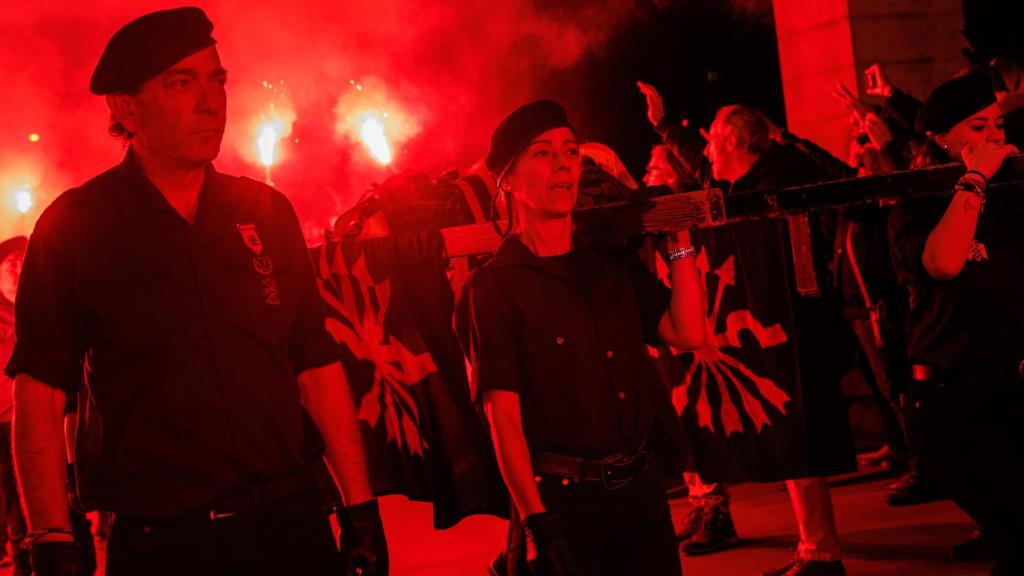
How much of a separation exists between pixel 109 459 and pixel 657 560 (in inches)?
59.0

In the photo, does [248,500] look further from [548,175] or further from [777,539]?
[777,539]

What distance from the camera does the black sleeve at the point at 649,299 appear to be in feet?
12.5

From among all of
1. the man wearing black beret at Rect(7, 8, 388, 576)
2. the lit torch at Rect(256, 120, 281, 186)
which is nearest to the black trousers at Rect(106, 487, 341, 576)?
the man wearing black beret at Rect(7, 8, 388, 576)

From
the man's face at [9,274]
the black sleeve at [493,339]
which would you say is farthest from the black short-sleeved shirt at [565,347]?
the man's face at [9,274]

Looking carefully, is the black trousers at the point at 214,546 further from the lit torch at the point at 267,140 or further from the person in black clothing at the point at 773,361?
the lit torch at the point at 267,140

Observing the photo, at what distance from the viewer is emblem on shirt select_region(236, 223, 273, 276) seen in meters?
3.11

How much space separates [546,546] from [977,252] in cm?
212

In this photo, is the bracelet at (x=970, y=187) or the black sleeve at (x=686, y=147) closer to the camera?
the bracelet at (x=970, y=187)

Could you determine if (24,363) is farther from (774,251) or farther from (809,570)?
(809,570)

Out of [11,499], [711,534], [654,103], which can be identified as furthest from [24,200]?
[711,534]

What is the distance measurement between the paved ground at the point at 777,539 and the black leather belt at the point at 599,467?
9.29ft

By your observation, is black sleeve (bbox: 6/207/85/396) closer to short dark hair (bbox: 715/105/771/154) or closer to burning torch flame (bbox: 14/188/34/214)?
short dark hair (bbox: 715/105/771/154)

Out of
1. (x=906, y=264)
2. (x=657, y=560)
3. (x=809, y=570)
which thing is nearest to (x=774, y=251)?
(x=906, y=264)

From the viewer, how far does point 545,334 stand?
Result: 361 centimetres
